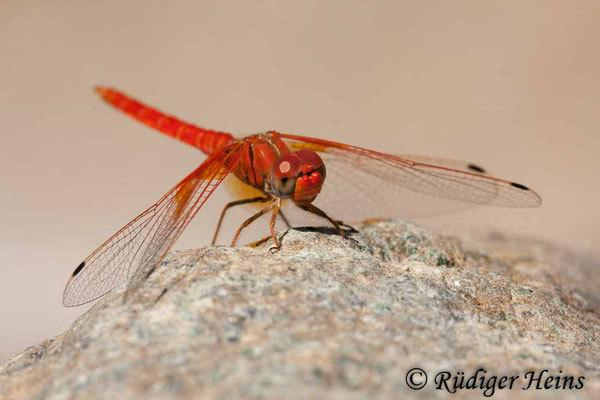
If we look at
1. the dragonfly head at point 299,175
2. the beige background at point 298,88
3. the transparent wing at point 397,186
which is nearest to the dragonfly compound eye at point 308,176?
the dragonfly head at point 299,175

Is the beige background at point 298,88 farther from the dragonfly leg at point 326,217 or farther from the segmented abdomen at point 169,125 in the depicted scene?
the dragonfly leg at point 326,217

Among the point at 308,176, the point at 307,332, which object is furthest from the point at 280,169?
the point at 307,332

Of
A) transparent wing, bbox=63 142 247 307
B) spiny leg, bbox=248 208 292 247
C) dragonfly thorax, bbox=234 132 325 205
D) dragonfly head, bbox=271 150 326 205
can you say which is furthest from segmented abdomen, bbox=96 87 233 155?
transparent wing, bbox=63 142 247 307

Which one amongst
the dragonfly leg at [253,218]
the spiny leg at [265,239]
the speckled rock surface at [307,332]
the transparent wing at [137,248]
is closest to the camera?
the speckled rock surface at [307,332]

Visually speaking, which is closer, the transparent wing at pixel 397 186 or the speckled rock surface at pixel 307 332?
the speckled rock surface at pixel 307 332

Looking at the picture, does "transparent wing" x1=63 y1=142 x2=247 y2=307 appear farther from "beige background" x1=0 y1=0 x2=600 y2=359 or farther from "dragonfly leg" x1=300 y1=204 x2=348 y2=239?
"beige background" x1=0 y1=0 x2=600 y2=359

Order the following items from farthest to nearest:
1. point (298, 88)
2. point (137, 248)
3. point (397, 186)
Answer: point (298, 88), point (397, 186), point (137, 248)

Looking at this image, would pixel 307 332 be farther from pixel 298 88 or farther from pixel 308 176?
pixel 298 88

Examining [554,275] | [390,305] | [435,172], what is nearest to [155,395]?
[390,305]
